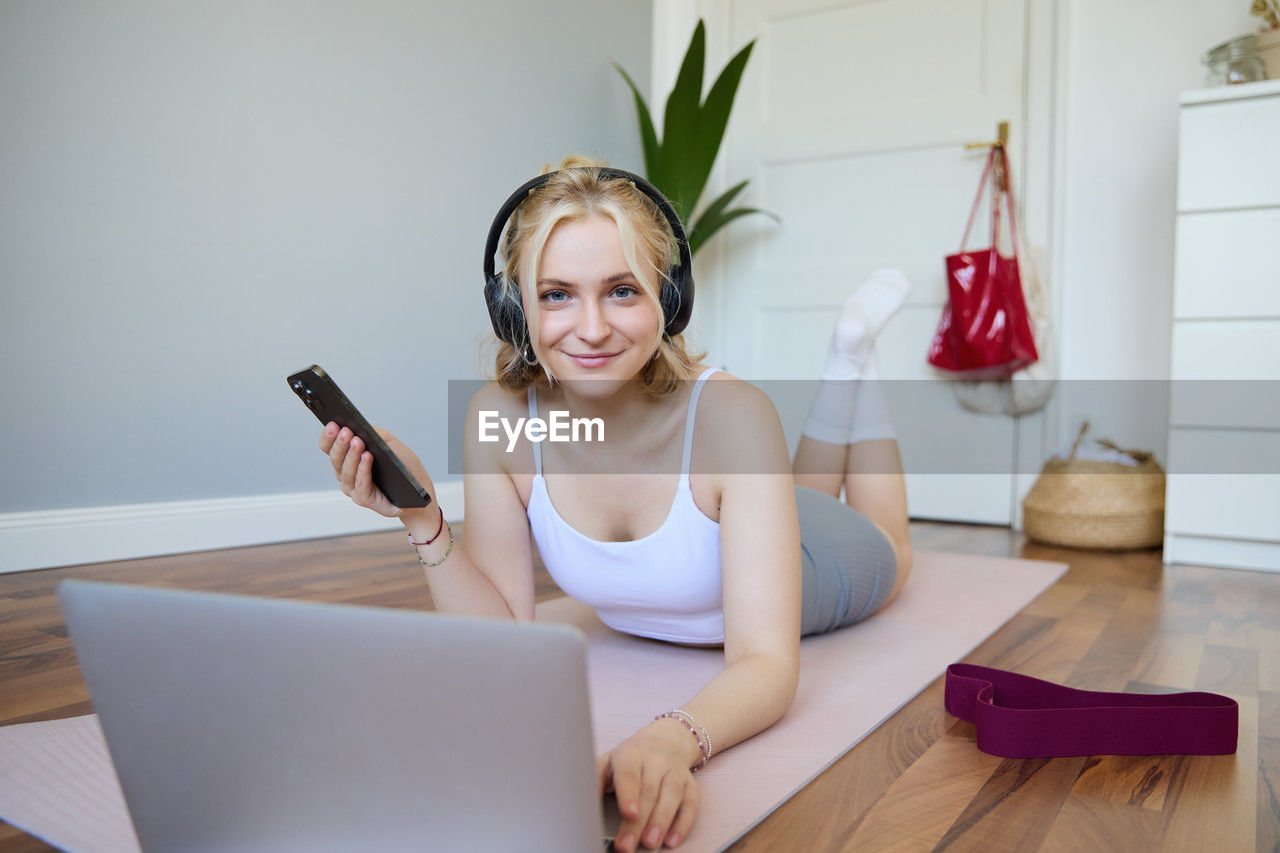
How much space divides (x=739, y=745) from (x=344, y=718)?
1.84ft

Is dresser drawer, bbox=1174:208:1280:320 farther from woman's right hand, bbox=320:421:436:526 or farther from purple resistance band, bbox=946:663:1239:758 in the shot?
woman's right hand, bbox=320:421:436:526

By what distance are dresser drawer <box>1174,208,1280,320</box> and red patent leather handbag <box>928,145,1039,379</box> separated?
536 millimetres

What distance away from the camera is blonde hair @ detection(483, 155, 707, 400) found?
983 millimetres

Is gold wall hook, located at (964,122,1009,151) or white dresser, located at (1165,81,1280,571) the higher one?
gold wall hook, located at (964,122,1009,151)

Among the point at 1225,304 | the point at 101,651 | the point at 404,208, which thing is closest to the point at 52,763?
the point at 101,651

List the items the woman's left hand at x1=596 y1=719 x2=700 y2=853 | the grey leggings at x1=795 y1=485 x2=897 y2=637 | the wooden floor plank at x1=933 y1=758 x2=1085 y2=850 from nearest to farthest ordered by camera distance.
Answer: the woman's left hand at x1=596 y1=719 x2=700 y2=853
the wooden floor plank at x1=933 y1=758 x2=1085 y2=850
the grey leggings at x1=795 y1=485 x2=897 y2=637

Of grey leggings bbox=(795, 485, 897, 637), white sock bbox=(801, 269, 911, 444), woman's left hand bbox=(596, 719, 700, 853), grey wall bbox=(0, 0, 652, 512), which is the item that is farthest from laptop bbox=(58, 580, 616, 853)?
white sock bbox=(801, 269, 911, 444)

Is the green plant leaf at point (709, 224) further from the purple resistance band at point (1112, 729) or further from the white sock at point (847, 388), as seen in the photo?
the purple resistance band at point (1112, 729)

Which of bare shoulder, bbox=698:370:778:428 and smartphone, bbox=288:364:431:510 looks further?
bare shoulder, bbox=698:370:778:428

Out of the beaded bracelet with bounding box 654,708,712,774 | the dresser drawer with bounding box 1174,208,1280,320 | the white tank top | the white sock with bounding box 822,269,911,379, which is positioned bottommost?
→ the beaded bracelet with bounding box 654,708,712,774

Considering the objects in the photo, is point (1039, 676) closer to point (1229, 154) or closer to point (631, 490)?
point (631, 490)

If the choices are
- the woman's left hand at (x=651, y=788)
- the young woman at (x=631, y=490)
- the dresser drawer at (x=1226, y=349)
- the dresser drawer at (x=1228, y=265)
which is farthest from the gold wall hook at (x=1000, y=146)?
the woman's left hand at (x=651, y=788)

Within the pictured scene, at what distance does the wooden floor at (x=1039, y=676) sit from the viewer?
0.85m

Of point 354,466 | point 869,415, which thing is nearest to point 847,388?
point 869,415
